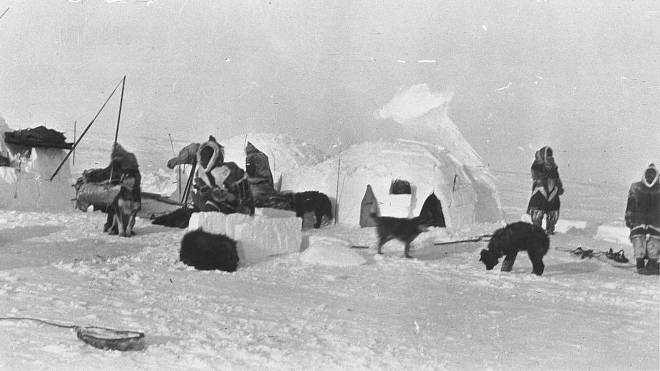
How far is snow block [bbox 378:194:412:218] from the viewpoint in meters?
14.6

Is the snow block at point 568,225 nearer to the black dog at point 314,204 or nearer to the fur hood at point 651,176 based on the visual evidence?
the black dog at point 314,204

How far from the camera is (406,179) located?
14.7m

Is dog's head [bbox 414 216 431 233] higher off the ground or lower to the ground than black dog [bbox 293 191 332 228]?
lower

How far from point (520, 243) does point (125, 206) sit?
16.5ft

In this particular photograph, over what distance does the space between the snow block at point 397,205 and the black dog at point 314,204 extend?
1202mm

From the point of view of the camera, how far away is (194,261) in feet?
23.1

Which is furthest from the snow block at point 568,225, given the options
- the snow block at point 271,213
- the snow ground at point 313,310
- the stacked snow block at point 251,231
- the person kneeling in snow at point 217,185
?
the person kneeling in snow at point 217,185

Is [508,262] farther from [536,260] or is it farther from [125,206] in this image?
[125,206]

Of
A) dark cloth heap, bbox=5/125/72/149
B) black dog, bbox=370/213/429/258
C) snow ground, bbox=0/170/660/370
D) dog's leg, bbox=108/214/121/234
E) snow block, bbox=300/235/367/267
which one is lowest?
snow ground, bbox=0/170/660/370

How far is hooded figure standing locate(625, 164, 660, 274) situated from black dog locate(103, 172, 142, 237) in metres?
6.34

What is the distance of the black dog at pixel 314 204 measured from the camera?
47.1ft

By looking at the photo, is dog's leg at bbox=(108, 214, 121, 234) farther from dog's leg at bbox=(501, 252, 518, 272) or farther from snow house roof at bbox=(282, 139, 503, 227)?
snow house roof at bbox=(282, 139, 503, 227)

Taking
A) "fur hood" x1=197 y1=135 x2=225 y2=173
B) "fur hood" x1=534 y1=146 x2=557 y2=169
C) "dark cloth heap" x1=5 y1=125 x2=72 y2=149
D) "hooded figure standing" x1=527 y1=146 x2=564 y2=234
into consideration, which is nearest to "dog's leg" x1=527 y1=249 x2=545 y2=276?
"fur hood" x1=197 y1=135 x2=225 y2=173

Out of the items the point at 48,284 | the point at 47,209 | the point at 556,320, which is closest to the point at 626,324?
the point at 556,320
